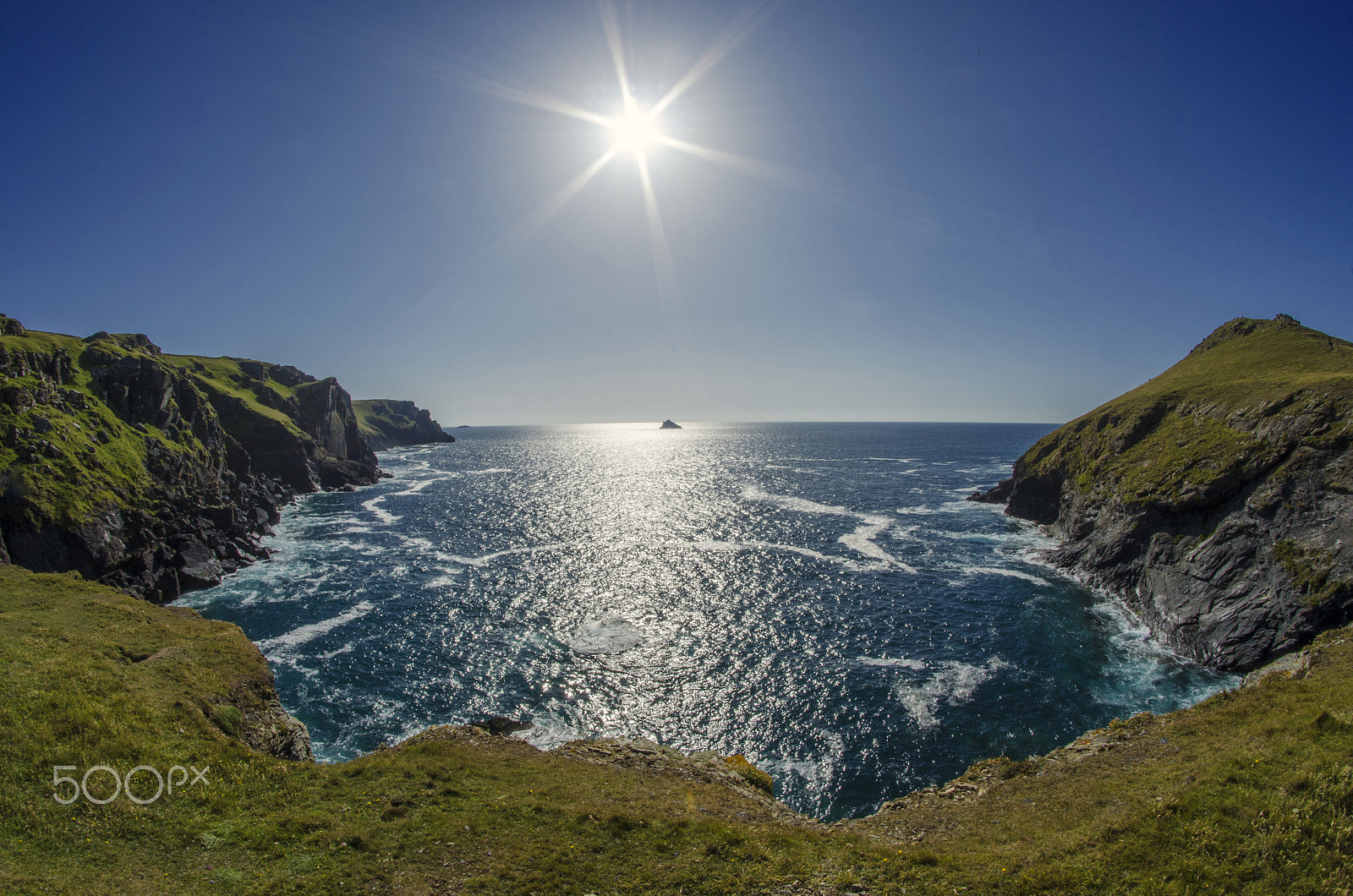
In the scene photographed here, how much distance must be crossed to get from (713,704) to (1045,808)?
67.0 feet

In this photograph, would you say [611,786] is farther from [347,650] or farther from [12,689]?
[347,650]

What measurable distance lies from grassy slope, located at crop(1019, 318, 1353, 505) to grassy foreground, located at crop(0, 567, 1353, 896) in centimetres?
3606

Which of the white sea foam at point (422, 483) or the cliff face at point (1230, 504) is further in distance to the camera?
the white sea foam at point (422, 483)

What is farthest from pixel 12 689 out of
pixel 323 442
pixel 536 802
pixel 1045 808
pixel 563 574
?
pixel 323 442

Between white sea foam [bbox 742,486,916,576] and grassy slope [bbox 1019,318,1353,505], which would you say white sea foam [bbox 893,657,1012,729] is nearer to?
white sea foam [bbox 742,486,916,576]

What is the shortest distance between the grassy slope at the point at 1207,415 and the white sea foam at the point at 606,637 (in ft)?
181

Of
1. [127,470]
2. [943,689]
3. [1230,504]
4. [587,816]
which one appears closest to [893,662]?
[943,689]

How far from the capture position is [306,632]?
4694 centimetres

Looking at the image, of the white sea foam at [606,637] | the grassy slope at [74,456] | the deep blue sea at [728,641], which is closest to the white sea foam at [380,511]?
the deep blue sea at [728,641]

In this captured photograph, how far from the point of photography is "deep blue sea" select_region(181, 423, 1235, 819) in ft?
109

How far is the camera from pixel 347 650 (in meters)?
43.5

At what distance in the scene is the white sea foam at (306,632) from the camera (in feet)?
143

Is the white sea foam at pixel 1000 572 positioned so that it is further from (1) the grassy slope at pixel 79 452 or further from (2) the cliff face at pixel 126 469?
→ (1) the grassy slope at pixel 79 452

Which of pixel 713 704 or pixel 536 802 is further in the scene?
pixel 713 704
